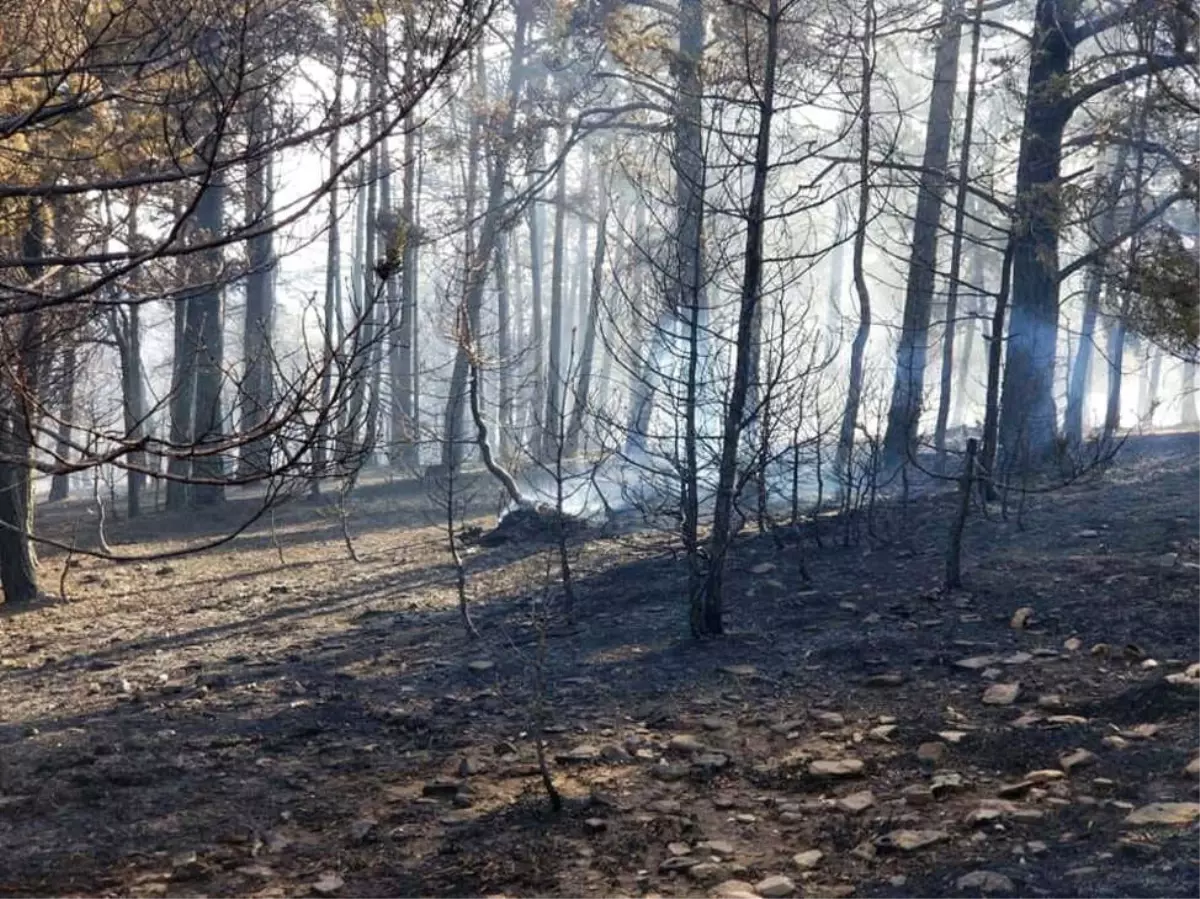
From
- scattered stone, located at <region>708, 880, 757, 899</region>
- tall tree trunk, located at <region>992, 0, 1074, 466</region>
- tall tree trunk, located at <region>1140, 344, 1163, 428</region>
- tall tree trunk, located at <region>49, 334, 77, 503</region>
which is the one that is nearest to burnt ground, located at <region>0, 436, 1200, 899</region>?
scattered stone, located at <region>708, 880, 757, 899</region>

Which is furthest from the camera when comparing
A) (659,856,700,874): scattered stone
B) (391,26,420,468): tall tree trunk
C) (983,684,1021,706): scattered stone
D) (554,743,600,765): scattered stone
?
(391,26,420,468): tall tree trunk

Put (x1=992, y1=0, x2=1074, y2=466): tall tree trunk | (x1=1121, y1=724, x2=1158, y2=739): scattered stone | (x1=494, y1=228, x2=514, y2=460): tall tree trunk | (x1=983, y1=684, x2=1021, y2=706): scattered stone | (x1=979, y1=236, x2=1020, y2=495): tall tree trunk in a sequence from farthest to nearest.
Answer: (x1=992, y1=0, x2=1074, y2=466): tall tree trunk → (x1=494, y1=228, x2=514, y2=460): tall tree trunk → (x1=979, y1=236, x2=1020, y2=495): tall tree trunk → (x1=983, y1=684, x2=1021, y2=706): scattered stone → (x1=1121, y1=724, x2=1158, y2=739): scattered stone

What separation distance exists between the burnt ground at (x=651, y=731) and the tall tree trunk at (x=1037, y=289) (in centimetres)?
214

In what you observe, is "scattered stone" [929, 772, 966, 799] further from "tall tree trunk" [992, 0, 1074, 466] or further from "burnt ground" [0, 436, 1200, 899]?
"tall tree trunk" [992, 0, 1074, 466]

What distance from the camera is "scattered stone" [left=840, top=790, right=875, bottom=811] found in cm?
517

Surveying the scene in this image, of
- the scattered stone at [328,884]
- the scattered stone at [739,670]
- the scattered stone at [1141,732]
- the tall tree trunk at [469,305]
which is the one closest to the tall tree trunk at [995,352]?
the scattered stone at [739,670]

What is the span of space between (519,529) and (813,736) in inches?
341

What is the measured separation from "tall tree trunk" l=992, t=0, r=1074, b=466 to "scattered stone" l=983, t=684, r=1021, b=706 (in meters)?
6.52

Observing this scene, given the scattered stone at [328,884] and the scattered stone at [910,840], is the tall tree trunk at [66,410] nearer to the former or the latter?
the scattered stone at [328,884]

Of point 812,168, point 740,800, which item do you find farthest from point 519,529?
point 812,168

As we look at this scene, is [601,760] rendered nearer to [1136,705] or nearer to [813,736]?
[813,736]

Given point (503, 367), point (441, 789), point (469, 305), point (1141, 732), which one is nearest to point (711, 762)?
point (441, 789)

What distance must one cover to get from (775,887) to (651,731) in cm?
231

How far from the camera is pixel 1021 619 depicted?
7.96 m
